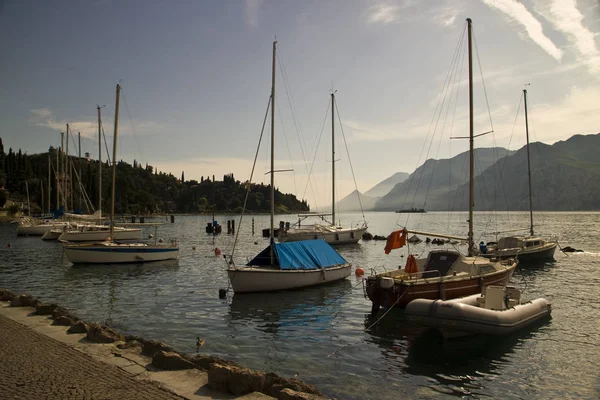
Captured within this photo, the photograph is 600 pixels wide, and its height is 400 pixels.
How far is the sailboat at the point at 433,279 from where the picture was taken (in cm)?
1906

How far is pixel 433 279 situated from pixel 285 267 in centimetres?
814

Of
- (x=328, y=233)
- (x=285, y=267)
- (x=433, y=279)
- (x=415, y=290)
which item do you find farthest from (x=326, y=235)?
(x=415, y=290)

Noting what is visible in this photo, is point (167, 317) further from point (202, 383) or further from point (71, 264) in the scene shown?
point (71, 264)

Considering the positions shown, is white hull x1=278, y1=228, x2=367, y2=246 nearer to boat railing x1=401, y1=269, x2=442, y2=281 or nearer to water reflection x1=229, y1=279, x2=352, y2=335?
water reflection x1=229, y1=279, x2=352, y2=335

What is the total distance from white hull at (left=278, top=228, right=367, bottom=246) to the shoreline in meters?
41.1

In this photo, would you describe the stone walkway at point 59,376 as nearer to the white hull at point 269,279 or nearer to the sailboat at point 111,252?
the white hull at point 269,279

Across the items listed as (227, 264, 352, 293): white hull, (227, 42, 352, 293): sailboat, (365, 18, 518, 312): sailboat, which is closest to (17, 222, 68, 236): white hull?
(227, 42, 352, 293): sailboat

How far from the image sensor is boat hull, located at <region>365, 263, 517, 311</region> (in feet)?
62.3

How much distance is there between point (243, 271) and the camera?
74.4ft

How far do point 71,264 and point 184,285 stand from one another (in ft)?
49.1

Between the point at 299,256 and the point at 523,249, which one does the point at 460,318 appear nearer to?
the point at 299,256

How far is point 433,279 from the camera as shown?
64.3 feet

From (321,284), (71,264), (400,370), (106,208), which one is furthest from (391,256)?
(106,208)

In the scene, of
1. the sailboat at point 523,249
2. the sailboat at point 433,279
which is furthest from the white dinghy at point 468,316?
the sailboat at point 523,249
